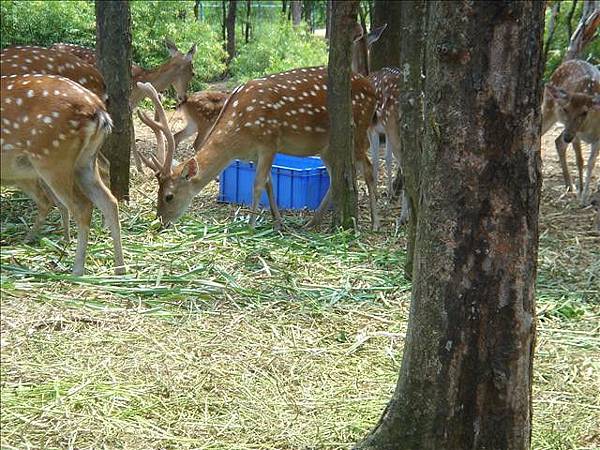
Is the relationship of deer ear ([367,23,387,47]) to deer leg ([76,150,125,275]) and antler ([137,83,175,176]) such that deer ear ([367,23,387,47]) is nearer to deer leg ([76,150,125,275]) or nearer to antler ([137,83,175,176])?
antler ([137,83,175,176])

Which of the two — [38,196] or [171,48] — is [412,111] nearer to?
[38,196]

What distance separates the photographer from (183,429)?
11.7ft

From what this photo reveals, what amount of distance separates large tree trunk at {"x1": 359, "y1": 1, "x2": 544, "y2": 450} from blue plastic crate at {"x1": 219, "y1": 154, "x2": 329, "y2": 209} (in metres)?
4.67

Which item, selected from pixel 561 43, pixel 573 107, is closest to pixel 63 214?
pixel 573 107

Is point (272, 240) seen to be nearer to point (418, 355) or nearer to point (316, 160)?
point (316, 160)

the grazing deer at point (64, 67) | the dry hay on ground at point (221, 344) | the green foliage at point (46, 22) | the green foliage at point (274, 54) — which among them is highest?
the green foliage at point (46, 22)

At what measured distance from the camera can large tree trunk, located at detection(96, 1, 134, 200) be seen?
7.03 m

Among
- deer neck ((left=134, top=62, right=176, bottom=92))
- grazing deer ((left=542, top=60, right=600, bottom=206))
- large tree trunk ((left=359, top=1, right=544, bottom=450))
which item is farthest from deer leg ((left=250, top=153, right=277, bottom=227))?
large tree trunk ((left=359, top=1, right=544, bottom=450))

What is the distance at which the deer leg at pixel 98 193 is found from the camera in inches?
203

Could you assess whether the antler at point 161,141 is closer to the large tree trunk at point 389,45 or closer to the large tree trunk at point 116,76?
the large tree trunk at point 116,76

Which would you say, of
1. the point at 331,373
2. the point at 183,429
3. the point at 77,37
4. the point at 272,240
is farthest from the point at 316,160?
the point at 183,429

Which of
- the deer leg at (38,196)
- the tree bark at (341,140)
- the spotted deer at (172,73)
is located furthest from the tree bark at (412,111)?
the spotted deer at (172,73)

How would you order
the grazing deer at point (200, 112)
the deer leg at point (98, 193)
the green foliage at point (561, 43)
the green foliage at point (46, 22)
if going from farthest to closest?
the green foliage at point (561, 43)
the grazing deer at point (200, 112)
the green foliage at point (46, 22)
the deer leg at point (98, 193)

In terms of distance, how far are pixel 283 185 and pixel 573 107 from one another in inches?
120
